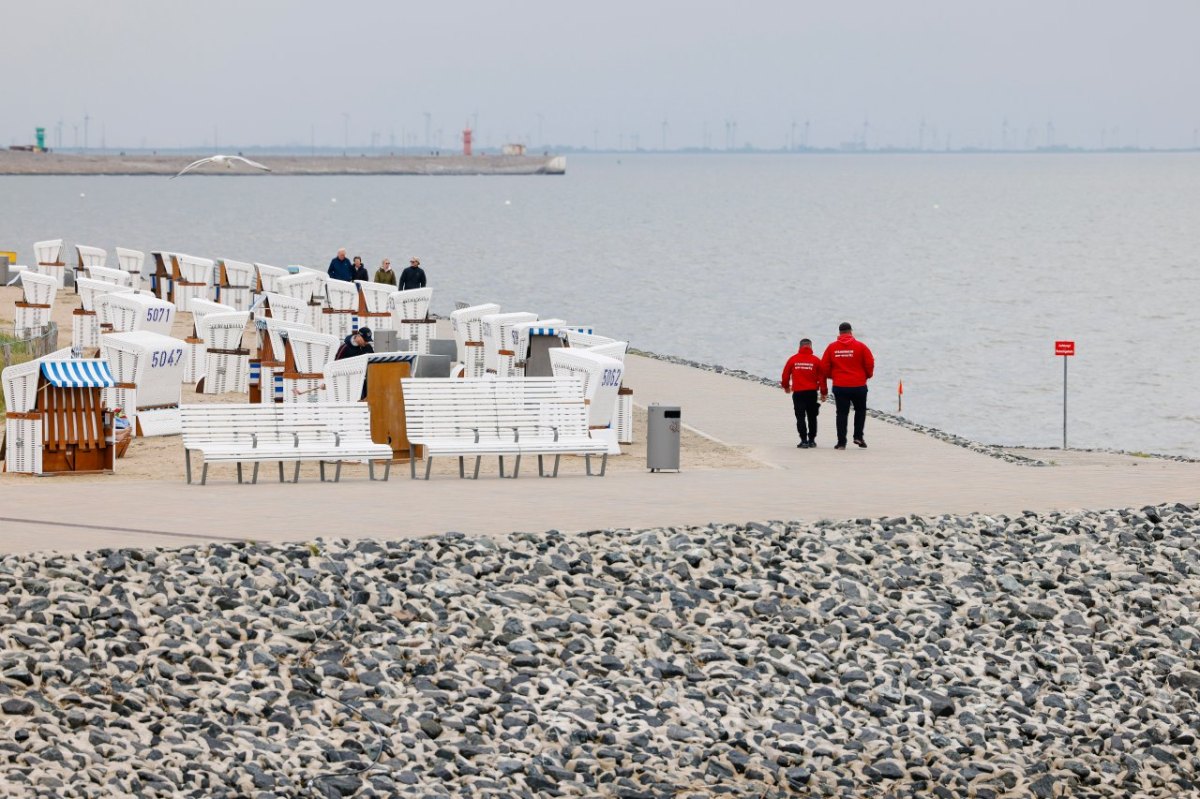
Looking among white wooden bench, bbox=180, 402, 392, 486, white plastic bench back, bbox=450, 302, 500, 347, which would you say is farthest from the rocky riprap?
white plastic bench back, bbox=450, 302, 500, 347

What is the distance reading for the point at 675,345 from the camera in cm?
5256

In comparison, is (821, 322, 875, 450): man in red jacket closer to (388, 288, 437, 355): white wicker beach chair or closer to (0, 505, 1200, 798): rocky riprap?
(0, 505, 1200, 798): rocky riprap

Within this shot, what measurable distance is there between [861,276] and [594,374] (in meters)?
64.7

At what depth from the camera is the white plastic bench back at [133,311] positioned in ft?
86.2

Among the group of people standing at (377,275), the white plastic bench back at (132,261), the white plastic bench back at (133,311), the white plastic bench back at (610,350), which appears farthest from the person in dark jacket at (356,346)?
the white plastic bench back at (132,261)

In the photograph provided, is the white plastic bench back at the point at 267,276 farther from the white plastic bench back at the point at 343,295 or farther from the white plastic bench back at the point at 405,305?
the white plastic bench back at the point at 405,305

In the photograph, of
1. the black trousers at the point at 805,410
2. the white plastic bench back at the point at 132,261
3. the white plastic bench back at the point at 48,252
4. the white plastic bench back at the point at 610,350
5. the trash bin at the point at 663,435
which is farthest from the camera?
the white plastic bench back at the point at 48,252

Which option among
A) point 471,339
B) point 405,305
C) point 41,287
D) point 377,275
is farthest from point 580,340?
point 41,287

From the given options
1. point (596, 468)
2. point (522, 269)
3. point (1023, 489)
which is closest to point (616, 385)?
point (596, 468)

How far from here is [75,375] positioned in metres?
17.8

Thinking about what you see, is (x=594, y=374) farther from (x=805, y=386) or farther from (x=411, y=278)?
(x=411, y=278)

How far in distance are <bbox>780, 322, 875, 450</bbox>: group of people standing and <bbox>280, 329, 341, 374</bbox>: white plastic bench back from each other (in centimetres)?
540

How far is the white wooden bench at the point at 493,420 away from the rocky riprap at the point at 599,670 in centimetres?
400

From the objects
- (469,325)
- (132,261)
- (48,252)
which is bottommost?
(469,325)
